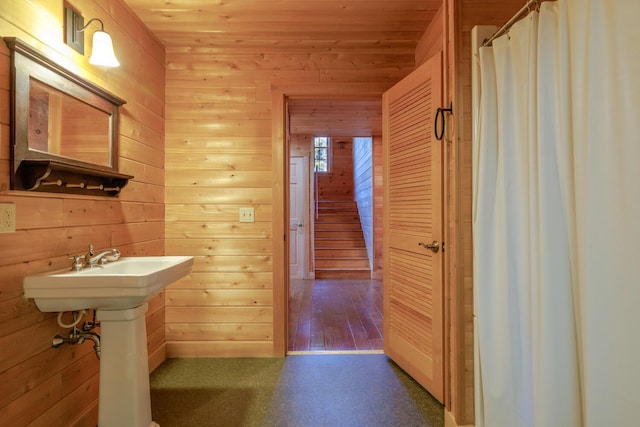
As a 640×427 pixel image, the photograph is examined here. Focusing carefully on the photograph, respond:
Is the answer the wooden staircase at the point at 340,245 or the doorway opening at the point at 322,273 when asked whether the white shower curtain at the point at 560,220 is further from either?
the wooden staircase at the point at 340,245

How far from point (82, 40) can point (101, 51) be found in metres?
0.14

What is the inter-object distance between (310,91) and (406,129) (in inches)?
32.8

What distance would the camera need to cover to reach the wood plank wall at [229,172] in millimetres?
2408

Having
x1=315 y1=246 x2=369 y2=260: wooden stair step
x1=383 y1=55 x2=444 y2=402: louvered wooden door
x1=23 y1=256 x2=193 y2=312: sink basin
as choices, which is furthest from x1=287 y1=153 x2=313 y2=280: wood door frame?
x1=23 y1=256 x2=193 y2=312: sink basin

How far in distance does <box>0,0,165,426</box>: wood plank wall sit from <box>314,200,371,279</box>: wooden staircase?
3.57 meters

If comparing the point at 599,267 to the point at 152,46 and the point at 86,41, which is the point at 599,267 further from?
the point at 152,46

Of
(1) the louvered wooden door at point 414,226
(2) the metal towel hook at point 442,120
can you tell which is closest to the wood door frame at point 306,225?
(1) the louvered wooden door at point 414,226

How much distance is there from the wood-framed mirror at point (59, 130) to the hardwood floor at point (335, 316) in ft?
6.20

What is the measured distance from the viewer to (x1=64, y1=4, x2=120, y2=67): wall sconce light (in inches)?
57.8

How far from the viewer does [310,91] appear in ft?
7.93

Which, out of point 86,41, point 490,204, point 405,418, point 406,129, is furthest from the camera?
point 406,129

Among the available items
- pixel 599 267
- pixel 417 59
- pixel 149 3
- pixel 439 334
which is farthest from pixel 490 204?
pixel 149 3

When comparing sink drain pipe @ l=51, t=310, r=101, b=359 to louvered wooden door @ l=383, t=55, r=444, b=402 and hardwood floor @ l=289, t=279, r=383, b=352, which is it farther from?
louvered wooden door @ l=383, t=55, r=444, b=402

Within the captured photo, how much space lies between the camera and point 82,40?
1.54 metres
